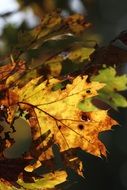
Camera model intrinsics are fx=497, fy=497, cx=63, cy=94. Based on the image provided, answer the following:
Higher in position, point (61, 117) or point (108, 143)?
point (61, 117)

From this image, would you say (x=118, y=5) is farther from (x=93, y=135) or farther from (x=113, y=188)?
(x=93, y=135)

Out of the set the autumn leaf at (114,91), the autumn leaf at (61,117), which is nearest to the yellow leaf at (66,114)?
the autumn leaf at (61,117)

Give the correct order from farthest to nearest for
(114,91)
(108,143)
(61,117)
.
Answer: (108,143) → (114,91) → (61,117)

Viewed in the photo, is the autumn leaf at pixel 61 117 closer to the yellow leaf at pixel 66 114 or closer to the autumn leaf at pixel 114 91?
the yellow leaf at pixel 66 114

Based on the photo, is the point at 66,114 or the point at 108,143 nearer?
the point at 66,114

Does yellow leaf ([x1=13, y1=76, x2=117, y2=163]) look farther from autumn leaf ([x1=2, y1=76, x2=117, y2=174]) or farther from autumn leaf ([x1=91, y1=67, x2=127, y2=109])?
autumn leaf ([x1=91, y1=67, x2=127, y2=109])

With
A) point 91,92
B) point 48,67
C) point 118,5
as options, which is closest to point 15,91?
point 91,92

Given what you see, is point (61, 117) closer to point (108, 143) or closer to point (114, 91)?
point (114, 91)

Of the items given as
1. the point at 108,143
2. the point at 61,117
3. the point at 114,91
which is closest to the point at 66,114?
the point at 61,117

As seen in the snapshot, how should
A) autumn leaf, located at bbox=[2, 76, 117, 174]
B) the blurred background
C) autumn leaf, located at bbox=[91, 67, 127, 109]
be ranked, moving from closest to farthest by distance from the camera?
→ autumn leaf, located at bbox=[2, 76, 117, 174]
autumn leaf, located at bbox=[91, 67, 127, 109]
the blurred background

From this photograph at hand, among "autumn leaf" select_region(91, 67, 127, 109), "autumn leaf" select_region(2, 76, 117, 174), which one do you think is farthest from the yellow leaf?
"autumn leaf" select_region(91, 67, 127, 109)

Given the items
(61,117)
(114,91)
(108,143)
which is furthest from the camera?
(108,143)

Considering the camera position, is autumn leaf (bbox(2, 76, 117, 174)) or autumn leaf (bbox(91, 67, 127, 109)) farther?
autumn leaf (bbox(91, 67, 127, 109))

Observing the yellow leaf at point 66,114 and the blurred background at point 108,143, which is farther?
the blurred background at point 108,143
